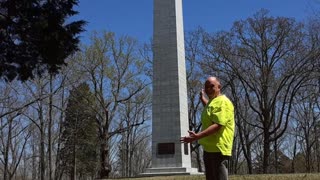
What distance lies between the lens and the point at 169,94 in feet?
66.6

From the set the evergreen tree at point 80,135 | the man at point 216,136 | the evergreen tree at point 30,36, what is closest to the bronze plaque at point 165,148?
the evergreen tree at point 30,36

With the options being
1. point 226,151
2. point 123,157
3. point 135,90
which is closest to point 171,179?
point 226,151

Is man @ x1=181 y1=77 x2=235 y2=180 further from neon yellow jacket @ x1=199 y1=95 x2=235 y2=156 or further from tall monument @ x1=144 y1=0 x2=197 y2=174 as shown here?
tall monument @ x1=144 y1=0 x2=197 y2=174

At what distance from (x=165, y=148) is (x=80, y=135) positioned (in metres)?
25.2

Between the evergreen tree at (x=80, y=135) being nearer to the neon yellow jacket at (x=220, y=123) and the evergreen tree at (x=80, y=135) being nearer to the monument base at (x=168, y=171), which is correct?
the monument base at (x=168, y=171)

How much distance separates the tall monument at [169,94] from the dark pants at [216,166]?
15.3 meters

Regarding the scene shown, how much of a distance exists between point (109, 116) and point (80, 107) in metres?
2.20

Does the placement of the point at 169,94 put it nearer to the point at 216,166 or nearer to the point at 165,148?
the point at 165,148

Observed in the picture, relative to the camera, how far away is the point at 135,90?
32844 millimetres

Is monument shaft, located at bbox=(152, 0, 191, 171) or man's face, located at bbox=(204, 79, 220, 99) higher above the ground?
monument shaft, located at bbox=(152, 0, 191, 171)

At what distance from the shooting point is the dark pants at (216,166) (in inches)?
164

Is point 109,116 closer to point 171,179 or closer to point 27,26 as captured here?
point 171,179

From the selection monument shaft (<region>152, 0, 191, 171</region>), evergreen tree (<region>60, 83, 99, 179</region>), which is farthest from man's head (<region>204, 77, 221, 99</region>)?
evergreen tree (<region>60, 83, 99, 179</region>)

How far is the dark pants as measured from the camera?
4.16 metres
